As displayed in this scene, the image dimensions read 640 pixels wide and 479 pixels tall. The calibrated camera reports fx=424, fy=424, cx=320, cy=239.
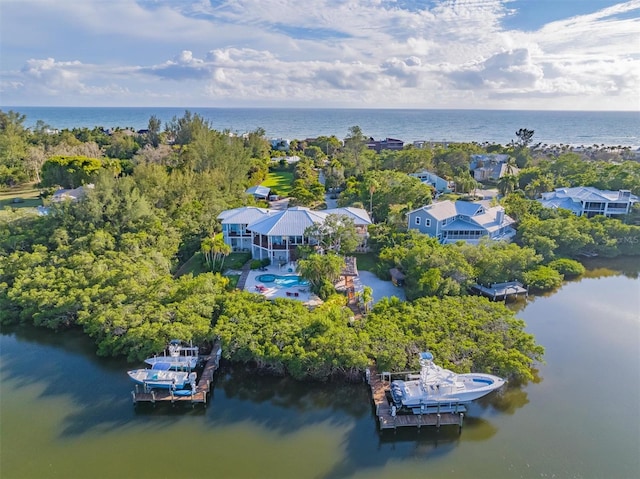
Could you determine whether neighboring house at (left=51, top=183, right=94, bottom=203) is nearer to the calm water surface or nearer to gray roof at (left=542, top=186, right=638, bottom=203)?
the calm water surface

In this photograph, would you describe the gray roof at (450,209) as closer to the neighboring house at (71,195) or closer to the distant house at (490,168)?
the distant house at (490,168)

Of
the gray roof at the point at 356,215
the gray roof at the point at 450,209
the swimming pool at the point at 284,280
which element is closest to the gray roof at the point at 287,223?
the gray roof at the point at 356,215

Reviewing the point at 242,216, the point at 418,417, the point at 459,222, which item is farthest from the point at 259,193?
the point at 418,417

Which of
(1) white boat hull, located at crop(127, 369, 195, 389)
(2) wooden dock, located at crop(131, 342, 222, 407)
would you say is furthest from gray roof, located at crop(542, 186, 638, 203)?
(1) white boat hull, located at crop(127, 369, 195, 389)

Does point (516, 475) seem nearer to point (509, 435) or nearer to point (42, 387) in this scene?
point (509, 435)

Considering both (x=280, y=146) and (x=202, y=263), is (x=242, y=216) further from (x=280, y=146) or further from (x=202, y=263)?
(x=280, y=146)

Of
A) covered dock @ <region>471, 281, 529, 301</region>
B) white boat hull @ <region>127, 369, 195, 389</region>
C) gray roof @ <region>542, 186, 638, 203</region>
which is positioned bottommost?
white boat hull @ <region>127, 369, 195, 389</region>

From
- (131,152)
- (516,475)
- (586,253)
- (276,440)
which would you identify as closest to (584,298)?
(586,253)
